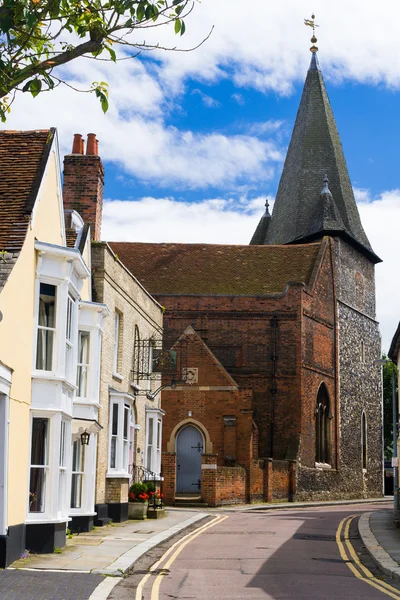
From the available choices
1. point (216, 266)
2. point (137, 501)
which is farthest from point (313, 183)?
point (137, 501)

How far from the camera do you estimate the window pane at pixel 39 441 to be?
1545cm

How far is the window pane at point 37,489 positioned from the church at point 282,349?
55.6ft

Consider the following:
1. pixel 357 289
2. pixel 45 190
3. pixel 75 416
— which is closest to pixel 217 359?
pixel 357 289

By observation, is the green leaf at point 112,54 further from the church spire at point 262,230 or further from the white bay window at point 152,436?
the church spire at point 262,230

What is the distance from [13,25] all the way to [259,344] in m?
33.5

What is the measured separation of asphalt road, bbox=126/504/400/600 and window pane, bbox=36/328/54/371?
13.0 ft

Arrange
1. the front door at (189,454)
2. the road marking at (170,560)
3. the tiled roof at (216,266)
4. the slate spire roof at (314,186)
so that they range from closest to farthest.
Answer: the road marking at (170,560) < the front door at (189,454) < the tiled roof at (216,266) < the slate spire roof at (314,186)

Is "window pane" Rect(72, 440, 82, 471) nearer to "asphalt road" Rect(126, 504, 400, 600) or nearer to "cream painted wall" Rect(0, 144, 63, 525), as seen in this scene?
"asphalt road" Rect(126, 504, 400, 600)

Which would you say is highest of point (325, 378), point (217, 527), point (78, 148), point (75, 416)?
point (78, 148)

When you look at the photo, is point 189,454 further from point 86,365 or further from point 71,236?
point 71,236

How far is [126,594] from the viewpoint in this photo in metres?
11.5

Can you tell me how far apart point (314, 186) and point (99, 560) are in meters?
40.6

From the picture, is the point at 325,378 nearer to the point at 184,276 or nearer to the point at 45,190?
the point at 184,276

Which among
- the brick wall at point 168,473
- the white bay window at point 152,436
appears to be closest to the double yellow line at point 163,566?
the white bay window at point 152,436
